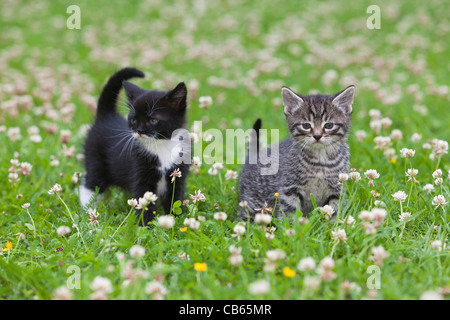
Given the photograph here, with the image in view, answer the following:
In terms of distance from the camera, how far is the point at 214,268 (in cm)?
354

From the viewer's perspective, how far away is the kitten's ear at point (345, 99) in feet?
14.6

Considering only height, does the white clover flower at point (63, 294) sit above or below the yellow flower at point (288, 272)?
below

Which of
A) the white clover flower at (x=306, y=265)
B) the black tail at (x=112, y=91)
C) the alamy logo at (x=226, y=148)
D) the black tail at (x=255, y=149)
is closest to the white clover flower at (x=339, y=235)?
the white clover flower at (x=306, y=265)

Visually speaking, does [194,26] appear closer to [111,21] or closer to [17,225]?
[111,21]

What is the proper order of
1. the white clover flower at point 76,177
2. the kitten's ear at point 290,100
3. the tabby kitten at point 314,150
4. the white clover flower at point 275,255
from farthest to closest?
the white clover flower at point 76,177
the kitten's ear at point 290,100
the tabby kitten at point 314,150
the white clover flower at point 275,255

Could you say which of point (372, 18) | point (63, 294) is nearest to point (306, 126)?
point (63, 294)

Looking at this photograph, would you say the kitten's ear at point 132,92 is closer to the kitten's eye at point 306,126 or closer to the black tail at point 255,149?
the black tail at point 255,149

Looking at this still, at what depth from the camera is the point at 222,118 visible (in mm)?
7789

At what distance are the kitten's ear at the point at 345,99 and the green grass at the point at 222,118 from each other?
759mm

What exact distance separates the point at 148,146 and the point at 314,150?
62.0 inches

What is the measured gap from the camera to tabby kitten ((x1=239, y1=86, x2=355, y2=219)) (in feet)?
14.5

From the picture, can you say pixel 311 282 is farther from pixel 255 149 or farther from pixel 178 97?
pixel 255 149

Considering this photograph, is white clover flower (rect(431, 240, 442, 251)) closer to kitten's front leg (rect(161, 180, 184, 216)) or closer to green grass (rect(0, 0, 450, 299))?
green grass (rect(0, 0, 450, 299))

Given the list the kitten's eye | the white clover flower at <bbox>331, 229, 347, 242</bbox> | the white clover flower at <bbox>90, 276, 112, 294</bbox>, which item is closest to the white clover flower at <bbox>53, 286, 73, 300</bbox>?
the white clover flower at <bbox>90, 276, 112, 294</bbox>
